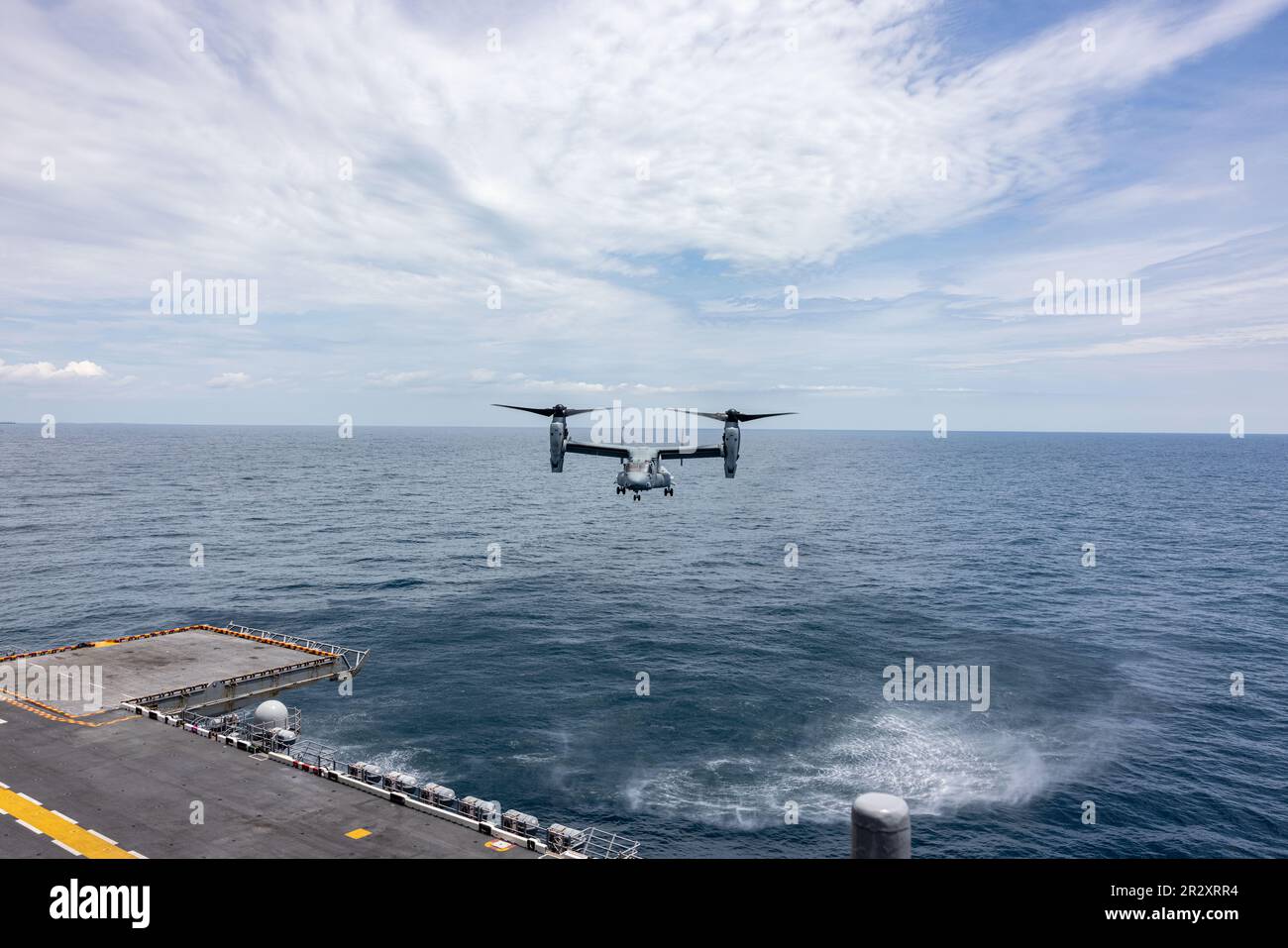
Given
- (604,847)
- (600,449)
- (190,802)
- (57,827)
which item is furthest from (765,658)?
(57,827)

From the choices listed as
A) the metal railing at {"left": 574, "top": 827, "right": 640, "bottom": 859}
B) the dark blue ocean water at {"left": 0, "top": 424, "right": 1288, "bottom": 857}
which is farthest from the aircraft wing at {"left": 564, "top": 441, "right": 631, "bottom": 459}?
the metal railing at {"left": 574, "top": 827, "right": 640, "bottom": 859}

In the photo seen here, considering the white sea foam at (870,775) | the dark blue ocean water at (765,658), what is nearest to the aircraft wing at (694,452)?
the dark blue ocean water at (765,658)

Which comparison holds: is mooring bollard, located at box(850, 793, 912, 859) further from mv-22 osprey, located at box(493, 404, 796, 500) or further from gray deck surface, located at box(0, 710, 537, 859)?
mv-22 osprey, located at box(493, 404, 796, 500)

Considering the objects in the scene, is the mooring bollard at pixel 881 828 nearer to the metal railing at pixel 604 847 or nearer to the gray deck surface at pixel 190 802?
the metal railing at pixel 604 847

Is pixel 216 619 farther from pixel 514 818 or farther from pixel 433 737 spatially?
pixel 514 818

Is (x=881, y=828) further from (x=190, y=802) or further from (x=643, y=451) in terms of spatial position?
(x=643, y=451)
